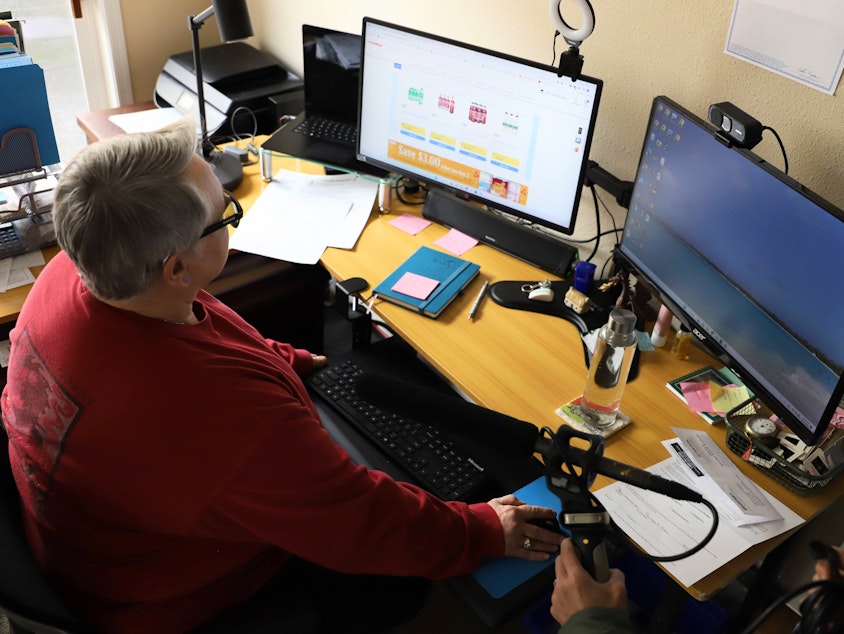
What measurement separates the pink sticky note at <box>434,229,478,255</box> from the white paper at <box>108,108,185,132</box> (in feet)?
3.54

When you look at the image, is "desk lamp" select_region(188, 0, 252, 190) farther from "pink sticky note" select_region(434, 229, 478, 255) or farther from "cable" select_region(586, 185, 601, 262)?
"cable" select_region(586, 185, 601, 262)

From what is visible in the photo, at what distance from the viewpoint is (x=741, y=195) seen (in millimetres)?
1354

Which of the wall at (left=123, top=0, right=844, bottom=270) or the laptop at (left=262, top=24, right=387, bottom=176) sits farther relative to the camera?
the laptop at (left=262, top=24, right=387, bottom=176)

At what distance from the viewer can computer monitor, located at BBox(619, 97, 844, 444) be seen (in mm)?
1225

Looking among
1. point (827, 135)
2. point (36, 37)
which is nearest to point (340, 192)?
point (827, 135)

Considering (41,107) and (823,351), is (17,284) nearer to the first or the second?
(41,107)

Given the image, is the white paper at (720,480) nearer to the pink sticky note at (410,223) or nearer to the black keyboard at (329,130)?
the pink sticky note at (410,223)

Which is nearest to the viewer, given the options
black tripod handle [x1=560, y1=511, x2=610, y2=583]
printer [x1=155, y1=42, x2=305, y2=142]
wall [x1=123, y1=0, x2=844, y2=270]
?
black tripod handle [x1=560, y1=511, x2=610, y2=583]

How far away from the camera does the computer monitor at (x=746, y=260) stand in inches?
48.2

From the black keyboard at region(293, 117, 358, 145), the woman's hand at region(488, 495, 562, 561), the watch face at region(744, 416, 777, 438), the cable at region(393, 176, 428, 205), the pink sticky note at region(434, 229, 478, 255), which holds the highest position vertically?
the black keyboard at region(293, 117, 358, 145)

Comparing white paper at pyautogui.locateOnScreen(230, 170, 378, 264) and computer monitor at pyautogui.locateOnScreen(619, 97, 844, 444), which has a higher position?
computer monitor at pyautogui.locateOnScreen(619, 97, 844, 444)

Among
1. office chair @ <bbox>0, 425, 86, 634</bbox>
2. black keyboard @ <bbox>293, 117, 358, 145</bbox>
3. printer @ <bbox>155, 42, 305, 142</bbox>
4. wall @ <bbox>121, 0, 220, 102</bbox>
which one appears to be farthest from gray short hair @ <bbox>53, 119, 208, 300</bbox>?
wall @ <bbox>121, 0, 220, 102</bbox>

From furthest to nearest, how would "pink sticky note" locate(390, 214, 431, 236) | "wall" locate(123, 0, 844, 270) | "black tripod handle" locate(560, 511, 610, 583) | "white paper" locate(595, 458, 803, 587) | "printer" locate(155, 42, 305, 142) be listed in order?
"printer" locate(155, 42, 305, 142) → "pink sticky note" locate(390, 214, 431, 236) → "wall" locate(123, 0, 844, 270) → "white paper" locate(595, 458, 803, 587) → "black tripod handle" locate(560, 511, 610, 583)

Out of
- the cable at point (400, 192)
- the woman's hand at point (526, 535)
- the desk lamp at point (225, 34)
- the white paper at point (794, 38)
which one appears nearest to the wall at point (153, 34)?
the desk lamp at point (225, 34)
